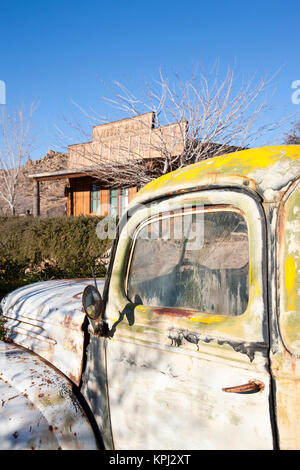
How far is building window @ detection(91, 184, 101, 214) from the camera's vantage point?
16.7 meters

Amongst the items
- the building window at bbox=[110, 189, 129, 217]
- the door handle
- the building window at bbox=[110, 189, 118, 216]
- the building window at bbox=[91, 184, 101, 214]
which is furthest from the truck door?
the building window at bbox=[91, 184, 101, 214]

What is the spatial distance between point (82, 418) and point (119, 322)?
1.52ft

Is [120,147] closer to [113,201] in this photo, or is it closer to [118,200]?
[118,200]

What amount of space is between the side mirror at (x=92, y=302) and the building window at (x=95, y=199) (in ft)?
49.5

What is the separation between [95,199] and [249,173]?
15823 mm

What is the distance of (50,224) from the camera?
10.3 meters

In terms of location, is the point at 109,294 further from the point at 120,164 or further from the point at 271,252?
the point at 120,164

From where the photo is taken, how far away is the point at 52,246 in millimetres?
9984

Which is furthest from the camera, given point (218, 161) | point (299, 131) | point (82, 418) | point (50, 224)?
point (299, 131)

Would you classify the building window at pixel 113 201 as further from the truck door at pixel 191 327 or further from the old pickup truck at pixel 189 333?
the truck door at pixel 191 327

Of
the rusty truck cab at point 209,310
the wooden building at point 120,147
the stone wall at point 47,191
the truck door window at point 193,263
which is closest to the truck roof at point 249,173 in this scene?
the rusty truck cab at point 209,310

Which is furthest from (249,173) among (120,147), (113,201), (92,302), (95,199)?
(95,199)

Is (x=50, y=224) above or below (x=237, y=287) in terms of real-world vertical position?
above

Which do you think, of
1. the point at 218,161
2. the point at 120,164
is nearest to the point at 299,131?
the point at 120,164
